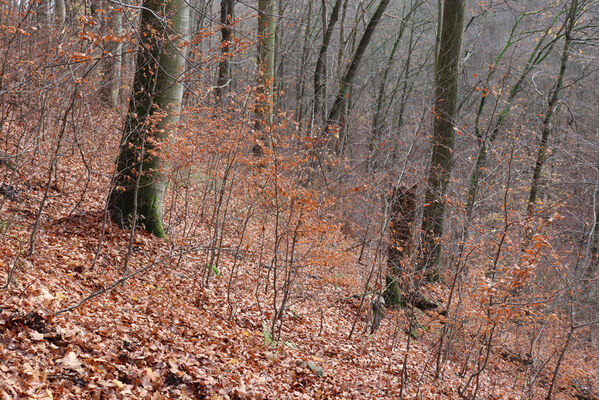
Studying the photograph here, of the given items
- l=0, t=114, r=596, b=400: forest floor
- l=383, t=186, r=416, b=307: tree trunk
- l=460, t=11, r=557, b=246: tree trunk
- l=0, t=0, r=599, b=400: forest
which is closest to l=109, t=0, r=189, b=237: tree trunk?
l=0, t=0, r=599, b=400: forest

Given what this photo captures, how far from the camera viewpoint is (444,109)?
9.77m

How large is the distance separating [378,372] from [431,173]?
16.2 feet

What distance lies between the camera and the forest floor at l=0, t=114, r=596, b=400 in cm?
338

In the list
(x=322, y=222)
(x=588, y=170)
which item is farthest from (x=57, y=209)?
(x=588, y=170)

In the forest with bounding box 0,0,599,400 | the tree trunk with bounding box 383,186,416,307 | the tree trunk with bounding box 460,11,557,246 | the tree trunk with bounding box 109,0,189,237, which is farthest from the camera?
the tree trunk with bounding box 383,186,416,307

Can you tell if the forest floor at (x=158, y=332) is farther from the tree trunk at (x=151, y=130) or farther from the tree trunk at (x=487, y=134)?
the tree trunk at (x=487, y=134)

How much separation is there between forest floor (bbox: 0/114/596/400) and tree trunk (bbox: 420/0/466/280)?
2245mm

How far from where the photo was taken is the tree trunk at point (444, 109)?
30.8 ft

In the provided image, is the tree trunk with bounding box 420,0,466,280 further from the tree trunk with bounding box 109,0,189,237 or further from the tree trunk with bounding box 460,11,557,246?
the tree trunk with bounding box 109,0,189,237

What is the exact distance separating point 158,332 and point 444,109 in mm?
8050

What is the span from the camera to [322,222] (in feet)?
22.9

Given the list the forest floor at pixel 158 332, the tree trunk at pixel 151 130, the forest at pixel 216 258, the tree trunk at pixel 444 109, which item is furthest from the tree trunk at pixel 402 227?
the tree trunk at pixel 151 130

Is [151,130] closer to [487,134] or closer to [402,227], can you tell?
[402,227]

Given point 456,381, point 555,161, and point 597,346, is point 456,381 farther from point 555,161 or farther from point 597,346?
point 555,161
